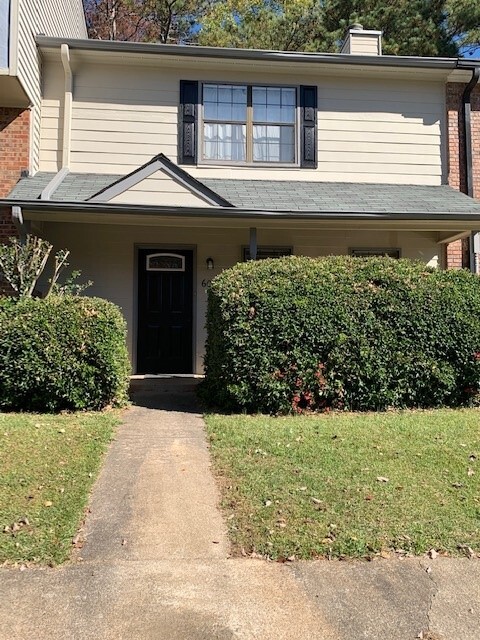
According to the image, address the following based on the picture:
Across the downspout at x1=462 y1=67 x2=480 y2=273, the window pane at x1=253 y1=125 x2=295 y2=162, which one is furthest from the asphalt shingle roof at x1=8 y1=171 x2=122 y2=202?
the downspout at x1=462 y1=67 x2=480 y2=273

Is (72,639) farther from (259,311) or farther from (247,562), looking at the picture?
(259,311)

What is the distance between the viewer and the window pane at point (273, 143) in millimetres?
10672

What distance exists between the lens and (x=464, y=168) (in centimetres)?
1091

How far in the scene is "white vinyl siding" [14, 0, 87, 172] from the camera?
8.84 metres

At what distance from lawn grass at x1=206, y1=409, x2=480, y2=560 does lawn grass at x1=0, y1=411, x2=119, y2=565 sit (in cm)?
109

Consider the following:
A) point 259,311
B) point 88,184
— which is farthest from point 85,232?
point 259,311

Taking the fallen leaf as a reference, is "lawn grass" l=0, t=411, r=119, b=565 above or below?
above

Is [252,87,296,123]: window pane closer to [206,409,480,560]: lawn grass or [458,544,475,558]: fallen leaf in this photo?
[206,409,480,560]: lawn grass

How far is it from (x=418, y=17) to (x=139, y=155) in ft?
45.6

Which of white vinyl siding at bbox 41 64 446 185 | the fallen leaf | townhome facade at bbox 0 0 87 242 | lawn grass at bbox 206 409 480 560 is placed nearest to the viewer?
the fallen leaf

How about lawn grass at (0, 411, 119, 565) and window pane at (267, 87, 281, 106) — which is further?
window pane at (267, 87, 281, 106)

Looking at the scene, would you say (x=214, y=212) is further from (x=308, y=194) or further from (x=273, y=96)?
(x=273, y=96)

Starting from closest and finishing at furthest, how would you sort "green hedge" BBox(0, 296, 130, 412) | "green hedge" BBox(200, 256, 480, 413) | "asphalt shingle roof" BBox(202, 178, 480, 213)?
"green hedge" BBox(0, 296, 130, 412), "green hedge" BBox(200, 256, 480, 413), "asphalt shingle roof" BBox(202, 178, 480, 213)

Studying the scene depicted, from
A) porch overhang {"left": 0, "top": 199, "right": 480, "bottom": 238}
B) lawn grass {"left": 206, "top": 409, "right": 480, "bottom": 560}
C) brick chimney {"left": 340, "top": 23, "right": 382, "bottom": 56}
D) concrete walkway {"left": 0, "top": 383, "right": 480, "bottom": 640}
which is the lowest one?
concrete walkway {"left": 0, "top": 383, "right": 480, "bottom": 640}
